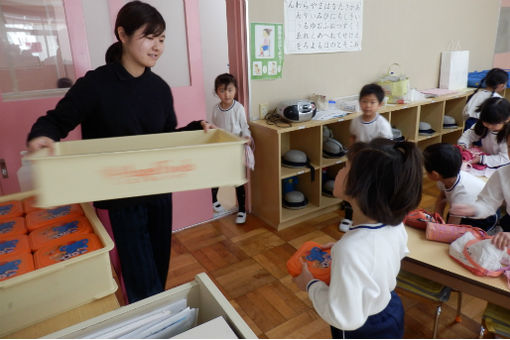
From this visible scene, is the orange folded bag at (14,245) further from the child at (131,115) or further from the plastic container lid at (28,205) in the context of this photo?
the child at (131,115)

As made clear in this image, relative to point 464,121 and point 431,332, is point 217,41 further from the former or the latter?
point 431,332

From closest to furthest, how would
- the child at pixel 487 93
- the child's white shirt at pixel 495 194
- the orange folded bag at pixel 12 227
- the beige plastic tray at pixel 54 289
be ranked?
the beige plastic tray at pixel 54 289
the orange folded bag at pixel 12 227
the child's white shirt at pixel 495 194
the child at pixel 487 93

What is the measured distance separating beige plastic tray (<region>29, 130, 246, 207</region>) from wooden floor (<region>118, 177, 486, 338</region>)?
4.33 feet

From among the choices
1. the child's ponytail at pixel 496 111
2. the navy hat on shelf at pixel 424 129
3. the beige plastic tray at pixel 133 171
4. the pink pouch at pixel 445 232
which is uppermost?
the beige plastic tray at pixel 133 171

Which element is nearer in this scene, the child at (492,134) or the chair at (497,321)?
the chair at (497,321)

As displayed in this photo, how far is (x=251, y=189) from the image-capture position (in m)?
3.30

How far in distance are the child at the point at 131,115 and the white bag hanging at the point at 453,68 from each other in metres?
3.85

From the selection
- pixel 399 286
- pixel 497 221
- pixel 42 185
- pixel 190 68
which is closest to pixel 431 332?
pixel 399 286

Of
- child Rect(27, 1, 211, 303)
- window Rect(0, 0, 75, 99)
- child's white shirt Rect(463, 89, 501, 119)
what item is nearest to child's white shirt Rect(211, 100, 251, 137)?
window Rect(0, 0, 75, 99)

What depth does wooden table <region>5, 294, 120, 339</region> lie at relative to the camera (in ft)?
3.26

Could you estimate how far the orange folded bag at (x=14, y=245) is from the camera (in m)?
1.10

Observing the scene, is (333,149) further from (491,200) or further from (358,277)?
(358,277)

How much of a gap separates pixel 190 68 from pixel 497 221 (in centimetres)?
222

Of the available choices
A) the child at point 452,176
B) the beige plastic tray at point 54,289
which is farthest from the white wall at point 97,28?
the child at point 452,176
